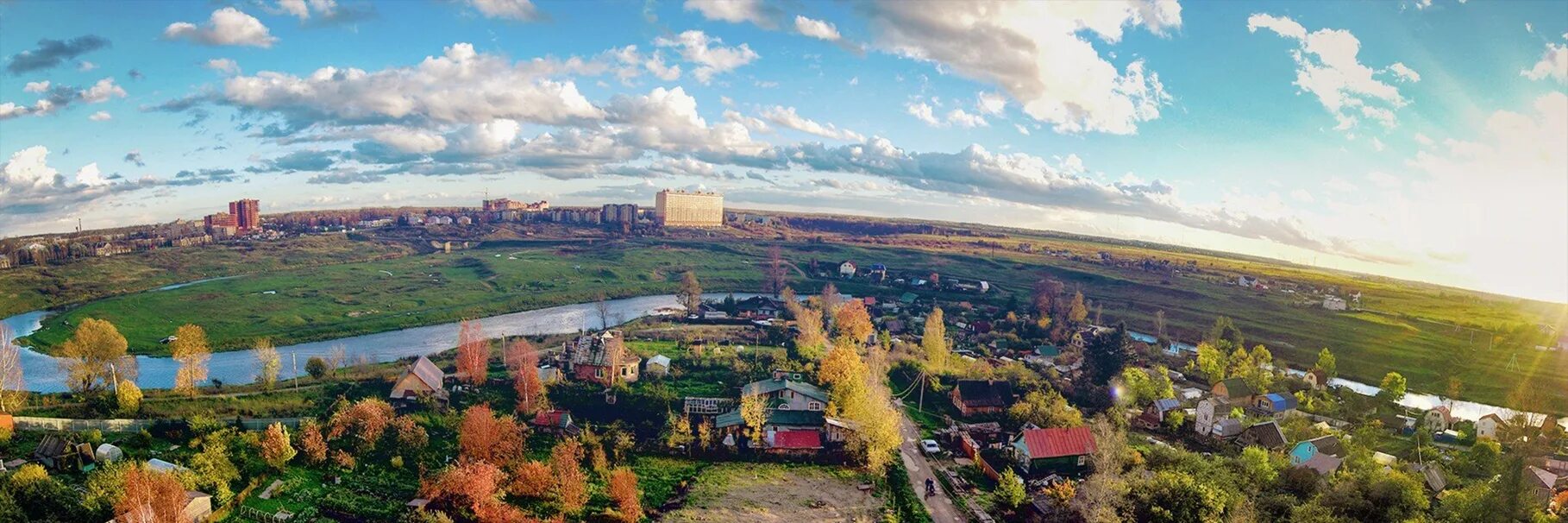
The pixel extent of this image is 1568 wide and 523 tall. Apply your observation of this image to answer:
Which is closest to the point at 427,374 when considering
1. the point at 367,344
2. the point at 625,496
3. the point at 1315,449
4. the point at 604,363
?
the point at 604,363

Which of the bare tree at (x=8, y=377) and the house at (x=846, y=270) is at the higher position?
the house at (x=846, y=270)

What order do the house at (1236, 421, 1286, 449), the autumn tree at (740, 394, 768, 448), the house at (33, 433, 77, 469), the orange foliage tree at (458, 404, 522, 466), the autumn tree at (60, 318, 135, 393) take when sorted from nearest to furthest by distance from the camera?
1. the house at (33, 433, 77, 469)
2. the orange foliage tree at (458, 404, 522, 466)
3. the autumn tree at (740, 394, 768, 448)
4. the house at (1236, 421, 1286, 449)
5. the autumn tree at (60, 318, 135, 393)

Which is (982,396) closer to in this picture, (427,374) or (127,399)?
(427,374)

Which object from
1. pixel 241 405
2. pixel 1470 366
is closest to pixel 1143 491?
pixel 241 405

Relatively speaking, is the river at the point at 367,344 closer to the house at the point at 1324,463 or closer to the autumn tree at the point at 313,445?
the autumn tree at the point at 313,445

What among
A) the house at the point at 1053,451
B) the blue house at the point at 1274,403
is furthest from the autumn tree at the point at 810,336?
the blue house at the point at 1274,403

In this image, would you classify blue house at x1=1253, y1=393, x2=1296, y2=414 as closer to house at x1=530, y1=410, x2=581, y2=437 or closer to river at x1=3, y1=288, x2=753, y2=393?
house at x1=530, y1=410, x2=581, y2=437

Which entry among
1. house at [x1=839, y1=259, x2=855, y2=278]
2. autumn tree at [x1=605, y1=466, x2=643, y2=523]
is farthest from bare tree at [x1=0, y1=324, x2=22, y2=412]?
house at [x1=839, y1=259, x2=855, y2=278]
